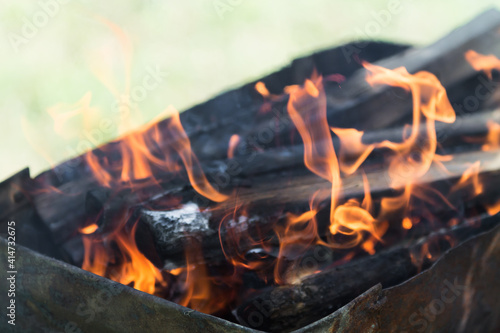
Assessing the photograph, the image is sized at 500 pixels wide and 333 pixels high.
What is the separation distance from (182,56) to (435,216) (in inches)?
159

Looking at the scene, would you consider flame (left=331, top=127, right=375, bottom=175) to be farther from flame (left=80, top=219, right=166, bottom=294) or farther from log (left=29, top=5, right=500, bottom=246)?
flame (left=80, top=219, right=166, bottom=294)

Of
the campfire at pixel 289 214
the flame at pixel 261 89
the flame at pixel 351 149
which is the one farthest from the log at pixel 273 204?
the flame at pixel 261 89

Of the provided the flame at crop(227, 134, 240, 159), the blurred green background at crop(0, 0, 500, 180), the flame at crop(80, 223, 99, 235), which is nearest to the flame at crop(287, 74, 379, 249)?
the flame at crop(227, 134, 240, 159)

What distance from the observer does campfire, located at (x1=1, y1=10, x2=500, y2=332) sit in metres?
2.09

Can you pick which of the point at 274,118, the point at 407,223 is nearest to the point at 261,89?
the point at 274,118

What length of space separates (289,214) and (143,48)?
159 inches

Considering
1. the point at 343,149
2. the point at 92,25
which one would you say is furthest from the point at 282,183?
the point at 92,25

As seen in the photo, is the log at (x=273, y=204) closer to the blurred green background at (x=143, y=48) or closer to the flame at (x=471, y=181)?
the flame at (x=471, y=181)

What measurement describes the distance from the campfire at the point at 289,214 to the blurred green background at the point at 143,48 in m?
1.90

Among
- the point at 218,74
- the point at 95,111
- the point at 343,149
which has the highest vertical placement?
the point at 343,149

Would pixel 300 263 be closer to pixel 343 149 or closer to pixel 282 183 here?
pixel 282 183

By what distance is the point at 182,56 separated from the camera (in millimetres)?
5863

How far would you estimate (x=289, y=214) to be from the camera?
7.70ft

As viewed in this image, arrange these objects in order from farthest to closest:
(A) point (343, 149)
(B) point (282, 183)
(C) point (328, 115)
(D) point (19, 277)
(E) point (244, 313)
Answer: (C) point (328, 115), (A) point (343, 149), (B) point (282, 183), (E) point (244, 313), (D) point (19, 277)
